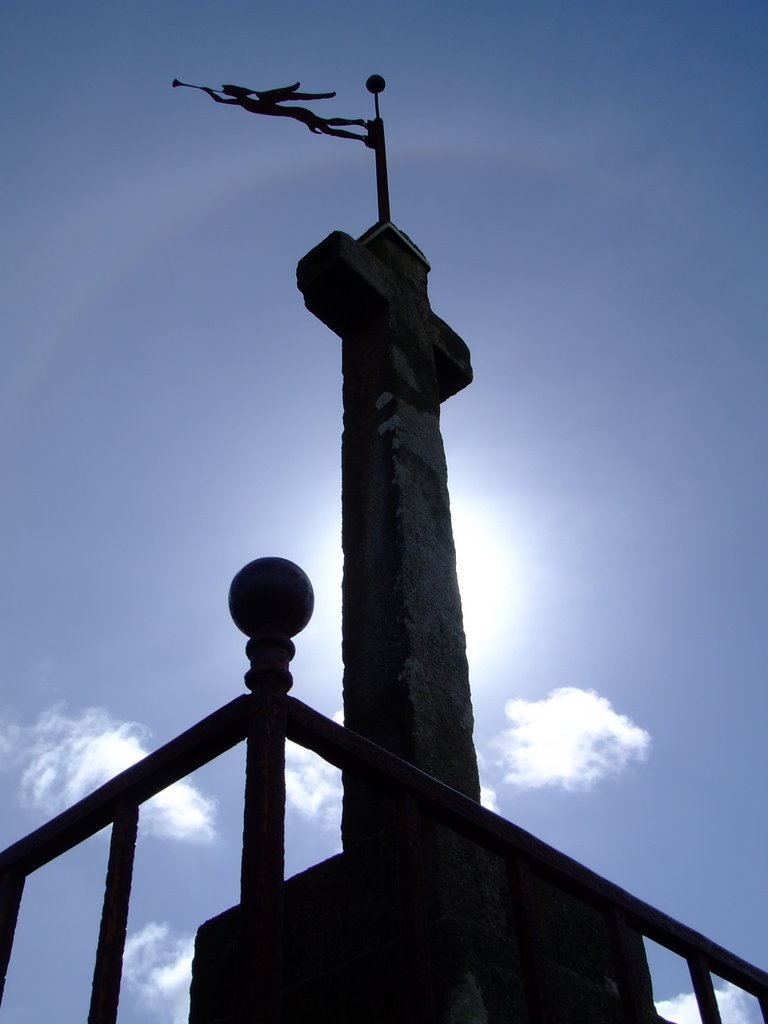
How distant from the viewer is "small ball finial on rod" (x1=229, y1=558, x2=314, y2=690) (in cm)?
162

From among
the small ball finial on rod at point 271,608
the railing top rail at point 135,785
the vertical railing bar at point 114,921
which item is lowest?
the vertical railing bar at point 114,921

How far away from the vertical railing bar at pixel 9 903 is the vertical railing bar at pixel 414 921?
69 cm

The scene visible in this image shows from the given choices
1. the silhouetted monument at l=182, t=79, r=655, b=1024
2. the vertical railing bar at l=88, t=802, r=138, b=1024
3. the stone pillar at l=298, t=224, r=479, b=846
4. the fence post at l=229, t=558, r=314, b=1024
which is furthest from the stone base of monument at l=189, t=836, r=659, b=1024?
the fence post at l=229, t=558, r=314, b=1024

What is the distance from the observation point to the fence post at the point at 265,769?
1306 mm

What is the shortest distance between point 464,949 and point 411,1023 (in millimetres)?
1313

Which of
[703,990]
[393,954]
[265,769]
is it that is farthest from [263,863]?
[393,954]

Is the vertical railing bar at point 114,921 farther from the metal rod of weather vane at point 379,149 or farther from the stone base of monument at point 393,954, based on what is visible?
the metal rod of weather vane at point 379,149

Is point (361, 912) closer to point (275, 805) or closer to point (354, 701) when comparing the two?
point (354, 701)

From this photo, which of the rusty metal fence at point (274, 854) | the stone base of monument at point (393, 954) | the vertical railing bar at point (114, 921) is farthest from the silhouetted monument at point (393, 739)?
the vertical railing bar at point (114, 921)

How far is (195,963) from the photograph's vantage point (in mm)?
3076

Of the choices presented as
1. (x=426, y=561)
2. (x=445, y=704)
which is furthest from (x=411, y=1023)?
→ (x=426, y=561)

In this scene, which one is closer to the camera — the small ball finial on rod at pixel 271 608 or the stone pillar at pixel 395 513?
the small ball finial on rod at pixel 271 608

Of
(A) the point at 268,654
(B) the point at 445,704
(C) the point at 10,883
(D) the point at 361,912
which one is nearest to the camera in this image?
(A) the point at 268,654

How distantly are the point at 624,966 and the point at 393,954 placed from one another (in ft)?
3.37
